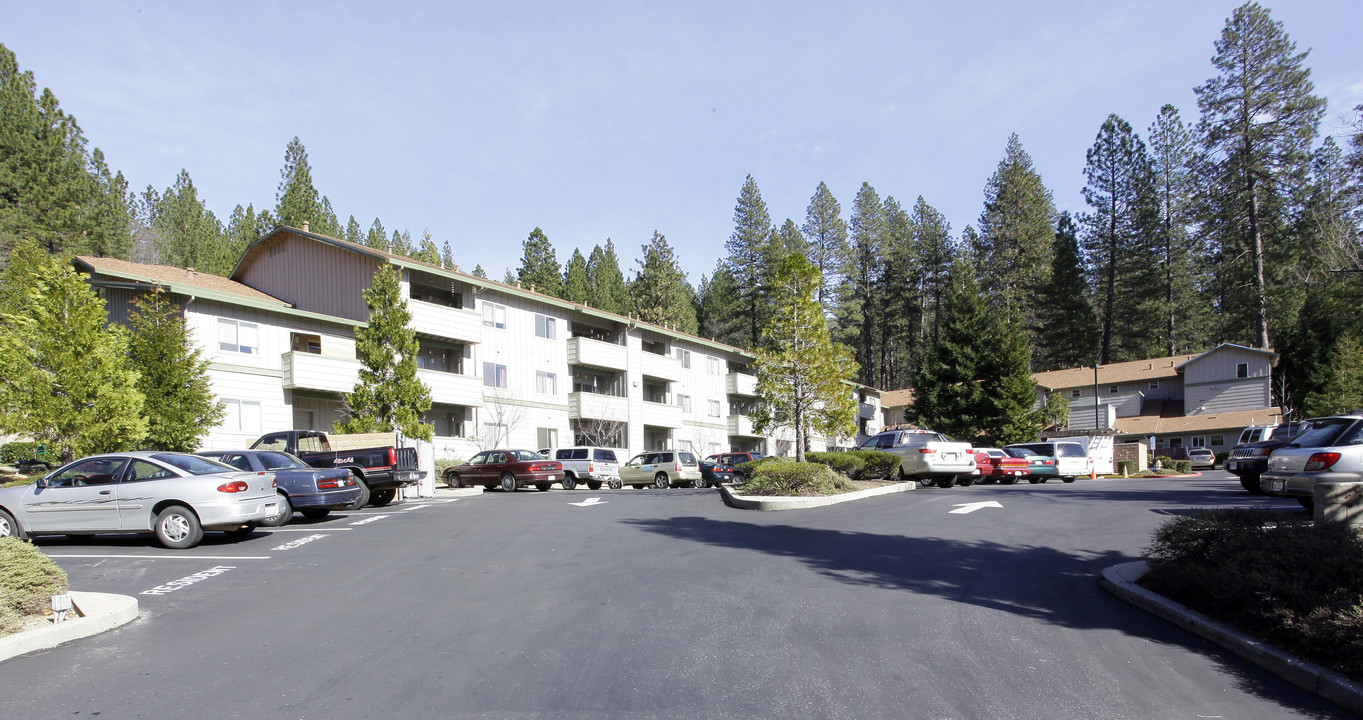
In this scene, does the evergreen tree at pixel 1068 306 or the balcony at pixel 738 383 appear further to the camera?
the evergreen tree at pixel 1068 306

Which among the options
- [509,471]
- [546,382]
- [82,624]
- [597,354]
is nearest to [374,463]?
[509,471]

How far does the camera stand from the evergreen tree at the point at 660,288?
234 feet

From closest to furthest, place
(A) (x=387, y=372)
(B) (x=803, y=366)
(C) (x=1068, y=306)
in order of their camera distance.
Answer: (B) (x=803, y=366) → (A) (x=387, y=372) → (C) (x=1068, y=306)

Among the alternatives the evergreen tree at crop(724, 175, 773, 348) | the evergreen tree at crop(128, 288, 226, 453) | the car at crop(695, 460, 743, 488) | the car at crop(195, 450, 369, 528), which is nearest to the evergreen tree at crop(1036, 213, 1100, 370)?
the evergreen tree at crop(724, 175, 773, 348)

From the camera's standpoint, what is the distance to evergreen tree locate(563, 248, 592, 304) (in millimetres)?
68312

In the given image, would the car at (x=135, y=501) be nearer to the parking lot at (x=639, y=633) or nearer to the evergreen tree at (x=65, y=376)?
the parking lot at (x=639, y=633)

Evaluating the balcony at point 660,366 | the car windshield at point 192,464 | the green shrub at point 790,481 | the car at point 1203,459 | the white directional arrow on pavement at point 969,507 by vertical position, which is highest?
the balcony at point 660,366

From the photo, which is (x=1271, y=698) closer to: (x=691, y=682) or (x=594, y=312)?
(x=691, y=682)

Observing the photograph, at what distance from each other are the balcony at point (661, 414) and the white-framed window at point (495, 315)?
1007 centimetres

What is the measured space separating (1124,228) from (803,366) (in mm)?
48506

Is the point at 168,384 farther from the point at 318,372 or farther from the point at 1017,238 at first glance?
the point at 1017,238

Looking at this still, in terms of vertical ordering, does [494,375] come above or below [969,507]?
above

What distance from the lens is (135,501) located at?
1260cm

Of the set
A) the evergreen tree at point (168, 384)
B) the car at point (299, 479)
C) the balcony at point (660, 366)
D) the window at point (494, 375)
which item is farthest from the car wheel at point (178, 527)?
the balcony at point (660, 366)
